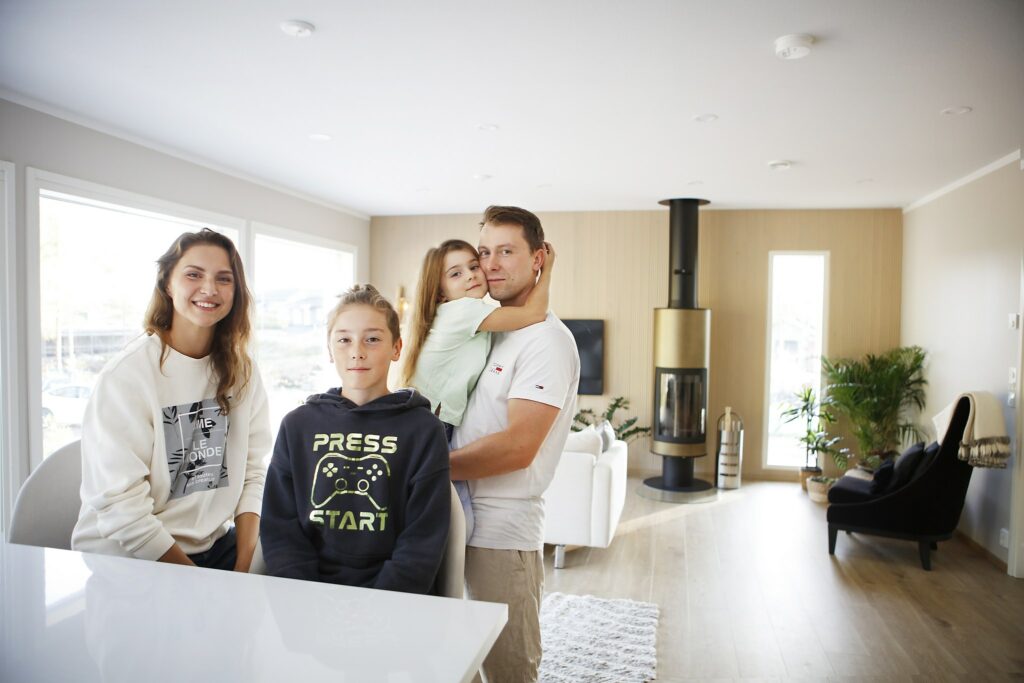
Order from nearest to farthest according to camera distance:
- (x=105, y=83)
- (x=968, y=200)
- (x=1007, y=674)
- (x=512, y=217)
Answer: (x=512, y=217)
(x=1007, y=674)
(x=105, y=83)
(x=968, y=200)

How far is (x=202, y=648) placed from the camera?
839 mm

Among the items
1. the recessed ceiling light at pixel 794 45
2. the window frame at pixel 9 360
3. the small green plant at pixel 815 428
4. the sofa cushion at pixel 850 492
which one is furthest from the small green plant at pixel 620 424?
the window frame at pixel 9 360

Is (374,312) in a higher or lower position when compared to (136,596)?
higher

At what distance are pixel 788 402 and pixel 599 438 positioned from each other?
3.42 metres

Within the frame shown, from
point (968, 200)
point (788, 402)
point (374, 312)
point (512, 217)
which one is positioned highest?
point (968, 200)

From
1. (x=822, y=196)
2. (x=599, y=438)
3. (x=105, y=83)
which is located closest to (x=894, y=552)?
(x=599, y=438)

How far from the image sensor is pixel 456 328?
1651 mm

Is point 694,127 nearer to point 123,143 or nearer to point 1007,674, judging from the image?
point 1007,674

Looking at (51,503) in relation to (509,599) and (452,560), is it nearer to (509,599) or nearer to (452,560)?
(452,560)

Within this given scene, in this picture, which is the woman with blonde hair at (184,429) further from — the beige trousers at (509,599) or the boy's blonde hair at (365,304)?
the beige trousers at (509,599)

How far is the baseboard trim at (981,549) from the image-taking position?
14.2ft

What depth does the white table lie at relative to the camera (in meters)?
0.79

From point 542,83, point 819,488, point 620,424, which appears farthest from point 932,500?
point 542,83

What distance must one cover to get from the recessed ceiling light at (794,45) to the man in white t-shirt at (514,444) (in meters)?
1.63
